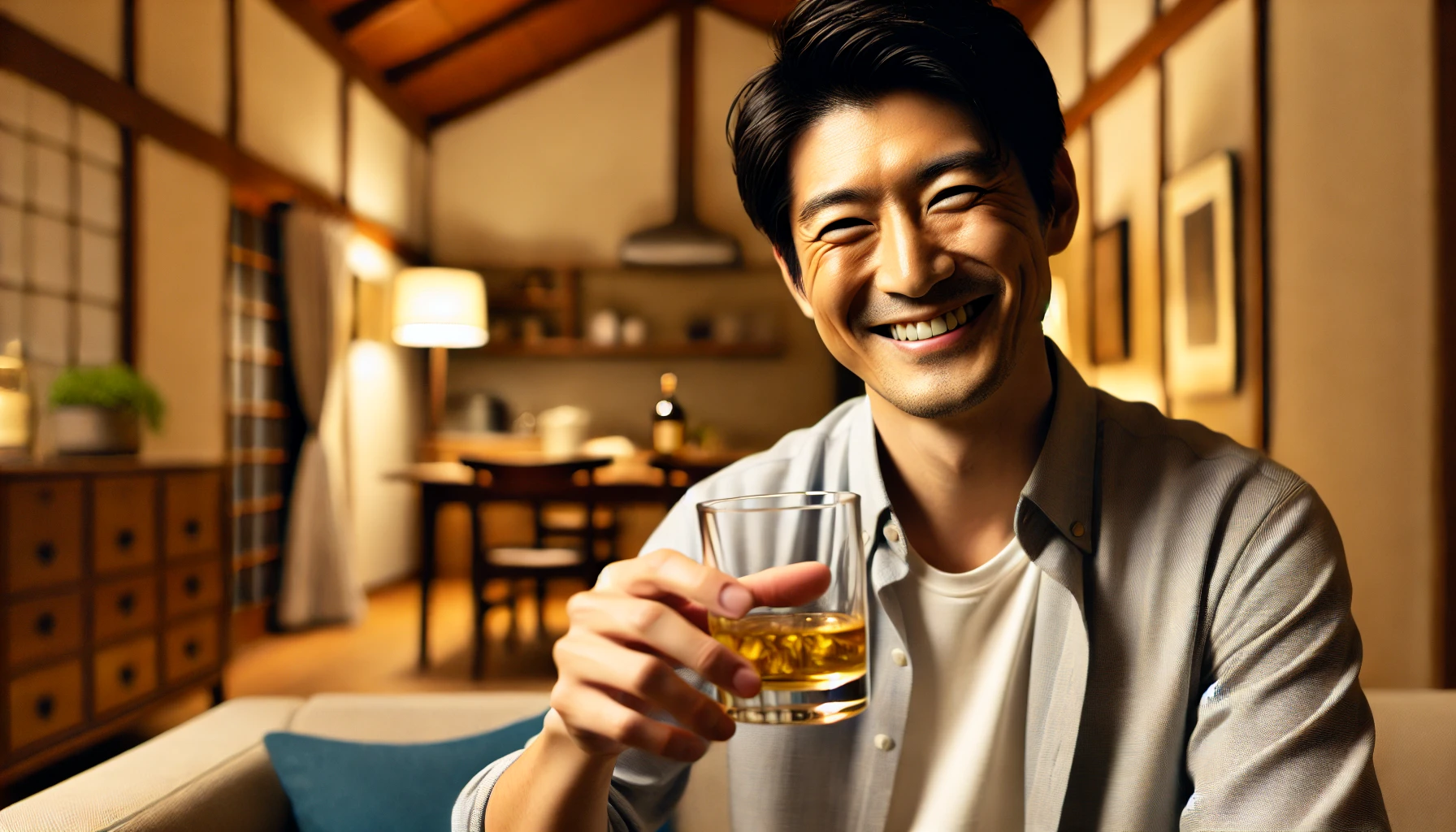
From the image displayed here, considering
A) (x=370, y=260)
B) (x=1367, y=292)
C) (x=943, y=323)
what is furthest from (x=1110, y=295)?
(x=370, y=260)

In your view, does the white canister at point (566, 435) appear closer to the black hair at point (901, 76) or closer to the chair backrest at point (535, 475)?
the chair backrest at point (535, 475)

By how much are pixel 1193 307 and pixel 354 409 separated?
15.4 feet

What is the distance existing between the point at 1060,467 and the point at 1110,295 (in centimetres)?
384

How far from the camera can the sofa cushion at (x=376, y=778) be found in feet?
3.60

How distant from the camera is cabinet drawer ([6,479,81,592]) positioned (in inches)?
93.7

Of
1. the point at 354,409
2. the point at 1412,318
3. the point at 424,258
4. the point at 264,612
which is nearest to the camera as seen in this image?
the point at 1412,318

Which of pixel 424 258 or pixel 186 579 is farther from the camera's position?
pixel 424 258

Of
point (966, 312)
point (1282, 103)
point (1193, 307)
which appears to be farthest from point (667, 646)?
point (1193, 307)

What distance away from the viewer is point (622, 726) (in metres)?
0.64

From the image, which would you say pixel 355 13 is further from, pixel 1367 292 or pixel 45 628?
pixel 1367 292

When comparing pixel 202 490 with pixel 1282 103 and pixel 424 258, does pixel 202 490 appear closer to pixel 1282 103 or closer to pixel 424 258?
pixel 1282 103

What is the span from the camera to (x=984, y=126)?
0.93 m

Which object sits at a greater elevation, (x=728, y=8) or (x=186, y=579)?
(x=728, y=8)

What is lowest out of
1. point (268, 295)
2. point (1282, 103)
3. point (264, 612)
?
point (264, 612)
